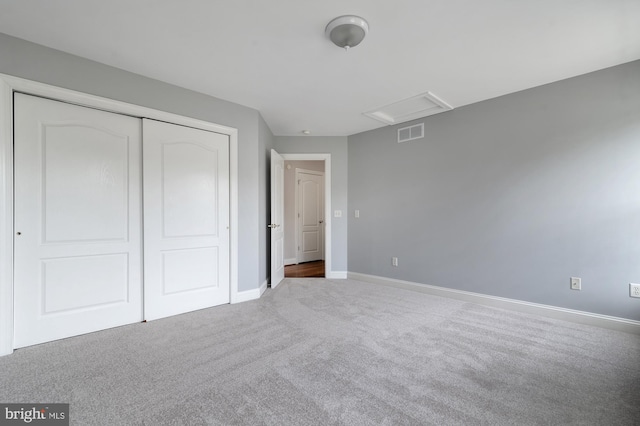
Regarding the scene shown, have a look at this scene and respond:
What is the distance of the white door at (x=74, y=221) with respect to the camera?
2117 mm

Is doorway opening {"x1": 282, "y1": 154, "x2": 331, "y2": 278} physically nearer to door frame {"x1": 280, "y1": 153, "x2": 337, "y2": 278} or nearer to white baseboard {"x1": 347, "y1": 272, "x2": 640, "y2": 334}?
door frame {"x1": 280, "y1": 153, "x2": 337, "y2": 278}

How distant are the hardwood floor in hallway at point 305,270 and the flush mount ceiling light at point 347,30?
374 cm

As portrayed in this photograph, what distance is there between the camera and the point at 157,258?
2.74 meters

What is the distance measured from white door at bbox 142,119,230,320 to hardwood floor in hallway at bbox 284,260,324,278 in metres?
1.85

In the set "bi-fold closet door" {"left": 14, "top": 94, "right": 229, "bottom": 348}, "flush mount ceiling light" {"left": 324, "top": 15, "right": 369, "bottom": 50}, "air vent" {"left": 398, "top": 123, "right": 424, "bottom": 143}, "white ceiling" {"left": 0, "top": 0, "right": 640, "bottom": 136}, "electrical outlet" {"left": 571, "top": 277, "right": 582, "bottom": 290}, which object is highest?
"white ceiling" {"left": 0, "top": 0, "right": 640, "bottom": 136}

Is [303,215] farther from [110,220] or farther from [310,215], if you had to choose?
[110,220]

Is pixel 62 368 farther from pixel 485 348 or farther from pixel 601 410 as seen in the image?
pixel 601 410

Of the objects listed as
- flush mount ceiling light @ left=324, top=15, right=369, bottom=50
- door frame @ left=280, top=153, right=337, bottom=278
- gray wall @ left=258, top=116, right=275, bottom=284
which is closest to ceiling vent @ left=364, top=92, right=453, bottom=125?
door frame @ left=280, top=153, right=337, bottom=278

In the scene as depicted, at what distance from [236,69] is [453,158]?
290 centimetres

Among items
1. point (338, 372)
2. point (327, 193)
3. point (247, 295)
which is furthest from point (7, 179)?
point (327, 193)

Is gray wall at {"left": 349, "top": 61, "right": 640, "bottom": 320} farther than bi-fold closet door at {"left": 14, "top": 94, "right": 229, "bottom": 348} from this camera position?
Yes

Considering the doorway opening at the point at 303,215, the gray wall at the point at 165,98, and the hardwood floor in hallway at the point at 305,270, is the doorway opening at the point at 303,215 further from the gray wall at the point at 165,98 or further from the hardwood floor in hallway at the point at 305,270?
the gray wall at the point at 165,98

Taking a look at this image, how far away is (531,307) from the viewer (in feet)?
9.48

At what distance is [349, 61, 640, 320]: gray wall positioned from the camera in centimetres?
248
